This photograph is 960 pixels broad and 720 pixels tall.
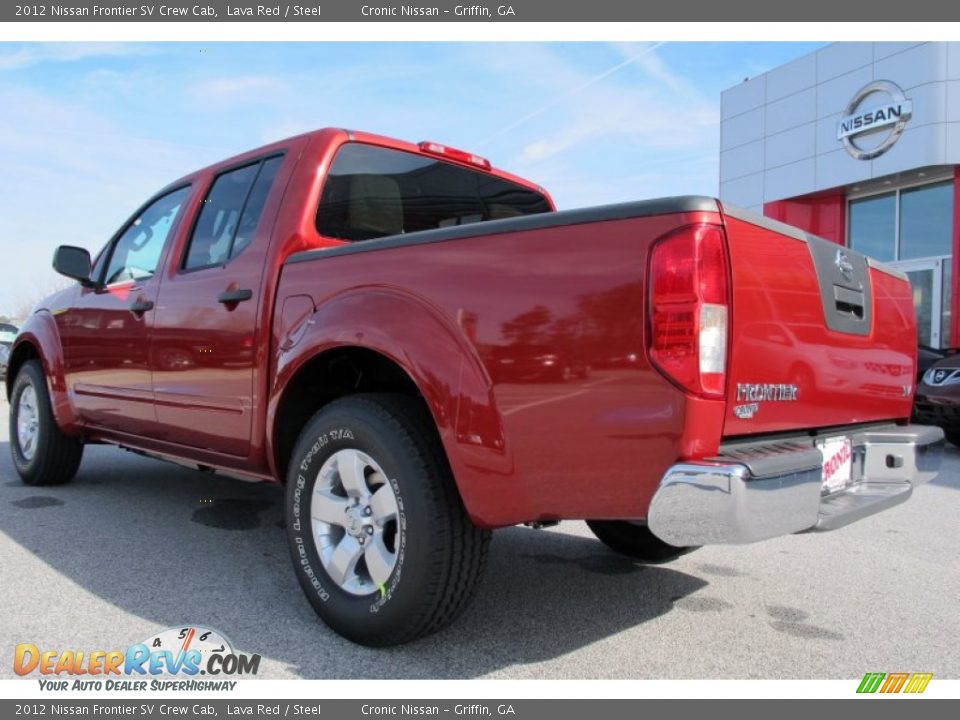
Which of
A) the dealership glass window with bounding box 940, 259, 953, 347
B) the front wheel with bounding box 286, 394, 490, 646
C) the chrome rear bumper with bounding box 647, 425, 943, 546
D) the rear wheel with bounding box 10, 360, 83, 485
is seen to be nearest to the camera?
the chrome rear bumper with bounding box 647, 425, 943, 546

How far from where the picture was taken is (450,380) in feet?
8.09

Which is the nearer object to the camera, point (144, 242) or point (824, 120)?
point (144, 242)

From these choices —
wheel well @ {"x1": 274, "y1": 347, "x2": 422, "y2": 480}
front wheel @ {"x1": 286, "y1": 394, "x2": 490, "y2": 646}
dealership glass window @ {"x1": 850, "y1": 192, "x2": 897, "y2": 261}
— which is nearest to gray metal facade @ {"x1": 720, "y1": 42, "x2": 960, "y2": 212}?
dealership glass window @ {"x1": 850, "y1": 192, "x2": 897, "y2": 261}

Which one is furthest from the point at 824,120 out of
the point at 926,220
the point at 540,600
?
the point at 540,600

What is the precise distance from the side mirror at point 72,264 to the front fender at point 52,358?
435 millimetres

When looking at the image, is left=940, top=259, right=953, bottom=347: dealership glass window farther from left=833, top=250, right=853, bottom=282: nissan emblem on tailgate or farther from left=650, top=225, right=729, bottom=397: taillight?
left=650, top=225, right=729, bottom=397: taillight

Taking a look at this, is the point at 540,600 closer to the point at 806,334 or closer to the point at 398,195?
the point at 806,334

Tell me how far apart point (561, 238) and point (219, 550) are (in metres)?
2.55

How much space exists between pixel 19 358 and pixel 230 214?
2.74 metres

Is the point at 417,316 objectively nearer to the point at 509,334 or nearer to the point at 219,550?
the point at 509,334

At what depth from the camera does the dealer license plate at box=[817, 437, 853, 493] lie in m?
2.56

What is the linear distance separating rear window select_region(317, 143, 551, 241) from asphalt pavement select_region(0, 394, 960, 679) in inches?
65.0

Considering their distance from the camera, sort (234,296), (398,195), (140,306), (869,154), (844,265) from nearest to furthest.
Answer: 1. (844,265)
2. (234,296)
3. (398,195)
4. (140,306)
5. (869,154)

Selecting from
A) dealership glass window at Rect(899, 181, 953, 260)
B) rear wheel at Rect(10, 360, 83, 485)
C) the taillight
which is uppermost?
dealership glass window at Rect(899, 181, 953, 260)
